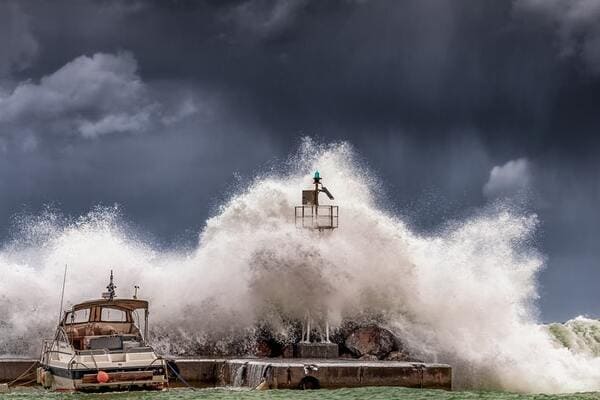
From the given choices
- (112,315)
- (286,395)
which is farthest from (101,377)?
(112,315)

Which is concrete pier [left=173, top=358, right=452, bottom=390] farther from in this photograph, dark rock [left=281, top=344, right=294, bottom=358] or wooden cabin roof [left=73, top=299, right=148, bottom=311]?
dark rock [left=281, top=344, right=294, bottom=358]

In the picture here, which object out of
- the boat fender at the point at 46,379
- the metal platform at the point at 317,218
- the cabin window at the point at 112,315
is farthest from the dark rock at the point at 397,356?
the boat fender at the point at 46,379

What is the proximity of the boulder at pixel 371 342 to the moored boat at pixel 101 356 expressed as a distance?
20.0ft

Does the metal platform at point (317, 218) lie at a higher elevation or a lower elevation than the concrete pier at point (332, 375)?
higher

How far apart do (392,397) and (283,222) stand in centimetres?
1156

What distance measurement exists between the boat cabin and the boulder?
238 inches

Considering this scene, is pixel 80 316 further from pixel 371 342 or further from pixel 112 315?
pixel 371 342

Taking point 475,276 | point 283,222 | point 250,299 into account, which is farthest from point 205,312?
point 475,276

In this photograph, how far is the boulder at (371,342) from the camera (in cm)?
2455

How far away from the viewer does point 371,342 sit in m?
24.7

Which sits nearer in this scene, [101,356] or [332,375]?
[101,356]

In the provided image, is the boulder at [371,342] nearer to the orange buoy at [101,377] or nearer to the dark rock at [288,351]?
the dark rock at [288,351]

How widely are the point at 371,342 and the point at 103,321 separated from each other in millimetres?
7355

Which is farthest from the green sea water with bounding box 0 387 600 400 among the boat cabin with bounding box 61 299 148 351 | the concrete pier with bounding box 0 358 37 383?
the concrete pier with bounding box 0 358 37 383
